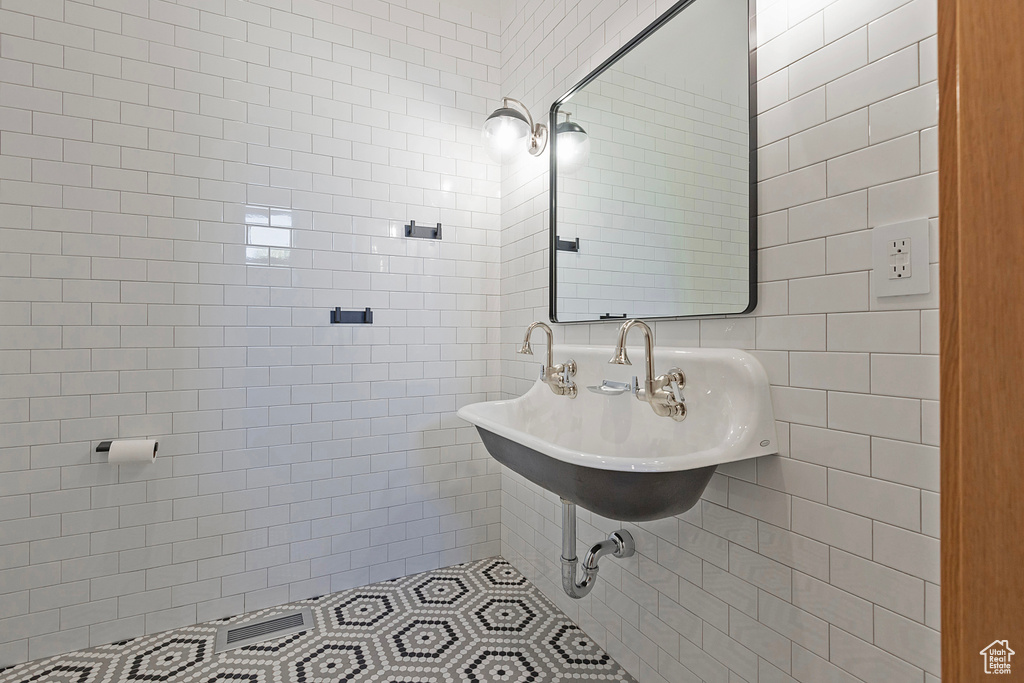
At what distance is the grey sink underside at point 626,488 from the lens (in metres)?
1.02

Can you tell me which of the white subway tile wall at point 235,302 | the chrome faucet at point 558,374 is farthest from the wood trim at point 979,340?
the white subway tile wall at point 235,302

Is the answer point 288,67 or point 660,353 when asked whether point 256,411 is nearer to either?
point 288,67

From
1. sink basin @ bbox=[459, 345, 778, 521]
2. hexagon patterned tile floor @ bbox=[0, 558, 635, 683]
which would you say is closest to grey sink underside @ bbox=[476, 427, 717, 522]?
sink basin @ bbox=[459, 345, 778, 521]

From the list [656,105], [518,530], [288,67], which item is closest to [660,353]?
[656,105]

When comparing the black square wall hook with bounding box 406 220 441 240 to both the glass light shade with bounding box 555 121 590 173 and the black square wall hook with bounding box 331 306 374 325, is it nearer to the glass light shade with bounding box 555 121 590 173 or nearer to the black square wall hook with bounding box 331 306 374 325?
the black square wall hook with bounding box 331 306 374 325

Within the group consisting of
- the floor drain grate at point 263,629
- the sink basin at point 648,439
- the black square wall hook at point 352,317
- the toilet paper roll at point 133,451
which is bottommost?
the floor drain grate at point 263,629

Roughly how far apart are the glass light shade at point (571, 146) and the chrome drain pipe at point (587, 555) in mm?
1163

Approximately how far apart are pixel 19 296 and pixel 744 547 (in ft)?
7.54

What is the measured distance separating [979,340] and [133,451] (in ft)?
7.40

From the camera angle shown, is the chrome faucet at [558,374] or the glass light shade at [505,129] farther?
the glass light shade at [505,129]

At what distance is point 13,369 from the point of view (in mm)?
1627

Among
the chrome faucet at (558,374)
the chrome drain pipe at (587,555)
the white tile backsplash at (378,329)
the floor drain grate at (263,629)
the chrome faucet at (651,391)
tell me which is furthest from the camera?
the floor drain grate at (263,629)

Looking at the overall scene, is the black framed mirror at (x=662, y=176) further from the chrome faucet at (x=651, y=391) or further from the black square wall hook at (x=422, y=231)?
the black square wall hook at (x=422, y=231)

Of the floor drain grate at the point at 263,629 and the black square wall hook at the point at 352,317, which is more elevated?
the black square wall hook at the point at 352,317
